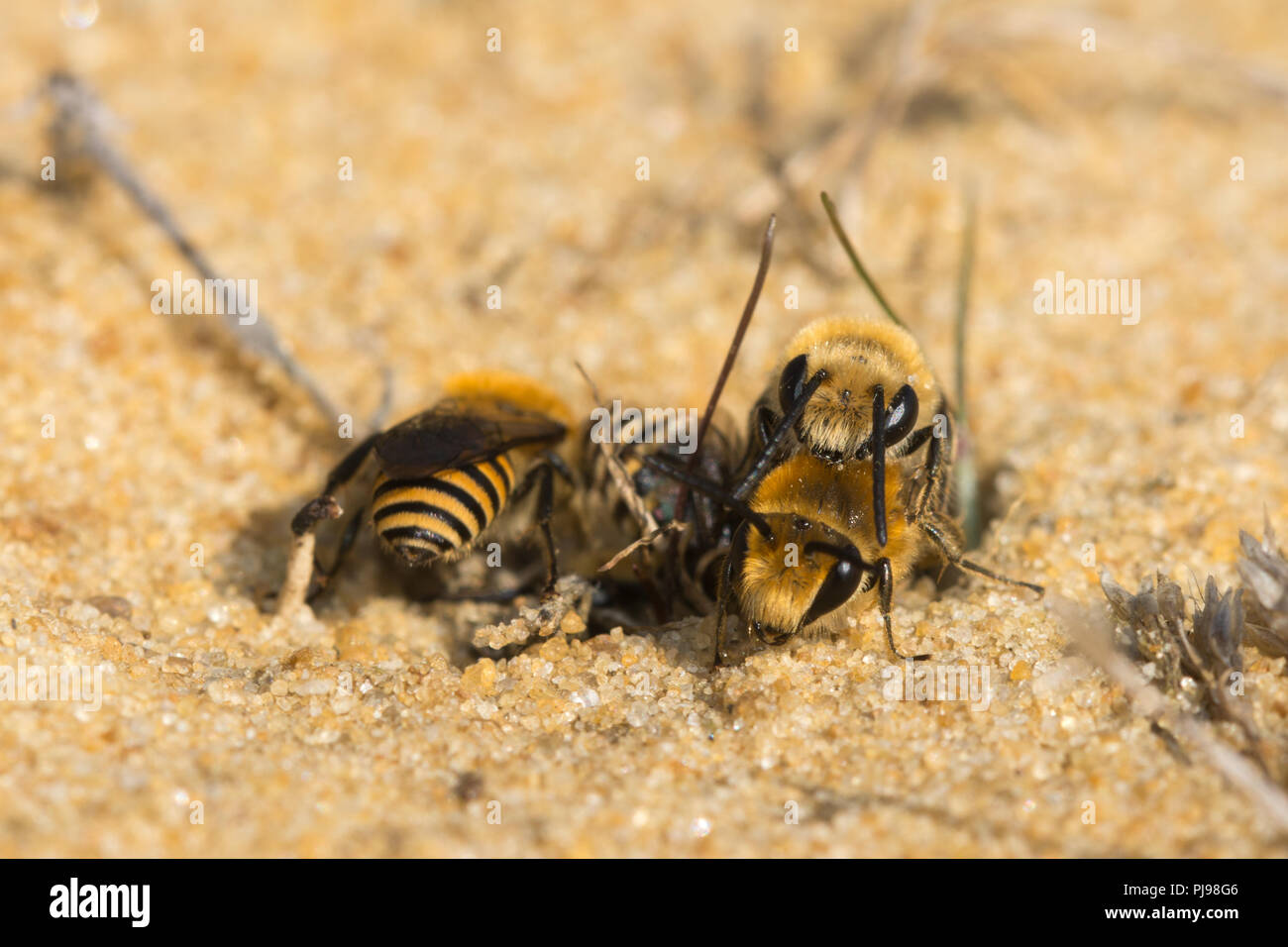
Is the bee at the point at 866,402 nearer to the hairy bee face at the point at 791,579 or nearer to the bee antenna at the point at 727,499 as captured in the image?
the hairy bee face at the point at 791,579

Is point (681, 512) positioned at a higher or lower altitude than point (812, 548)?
higher

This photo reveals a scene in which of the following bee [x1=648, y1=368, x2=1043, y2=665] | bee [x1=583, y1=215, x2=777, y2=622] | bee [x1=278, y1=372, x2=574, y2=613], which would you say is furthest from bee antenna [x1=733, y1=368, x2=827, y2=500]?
bee [x1=278, y1=372, x2=574, y2=613]

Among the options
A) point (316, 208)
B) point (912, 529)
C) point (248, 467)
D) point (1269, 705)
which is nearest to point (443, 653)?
point (248, 467)

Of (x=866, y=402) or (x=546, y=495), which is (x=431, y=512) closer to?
(x=546, y=495)

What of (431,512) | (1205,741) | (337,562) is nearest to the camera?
(1205,741)

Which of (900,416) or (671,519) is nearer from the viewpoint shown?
(900,416)

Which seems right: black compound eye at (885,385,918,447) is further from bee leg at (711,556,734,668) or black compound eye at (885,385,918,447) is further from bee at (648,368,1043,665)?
bee leg at (711,556,734,668)

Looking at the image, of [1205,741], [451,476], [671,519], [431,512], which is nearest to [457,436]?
[451,476]
